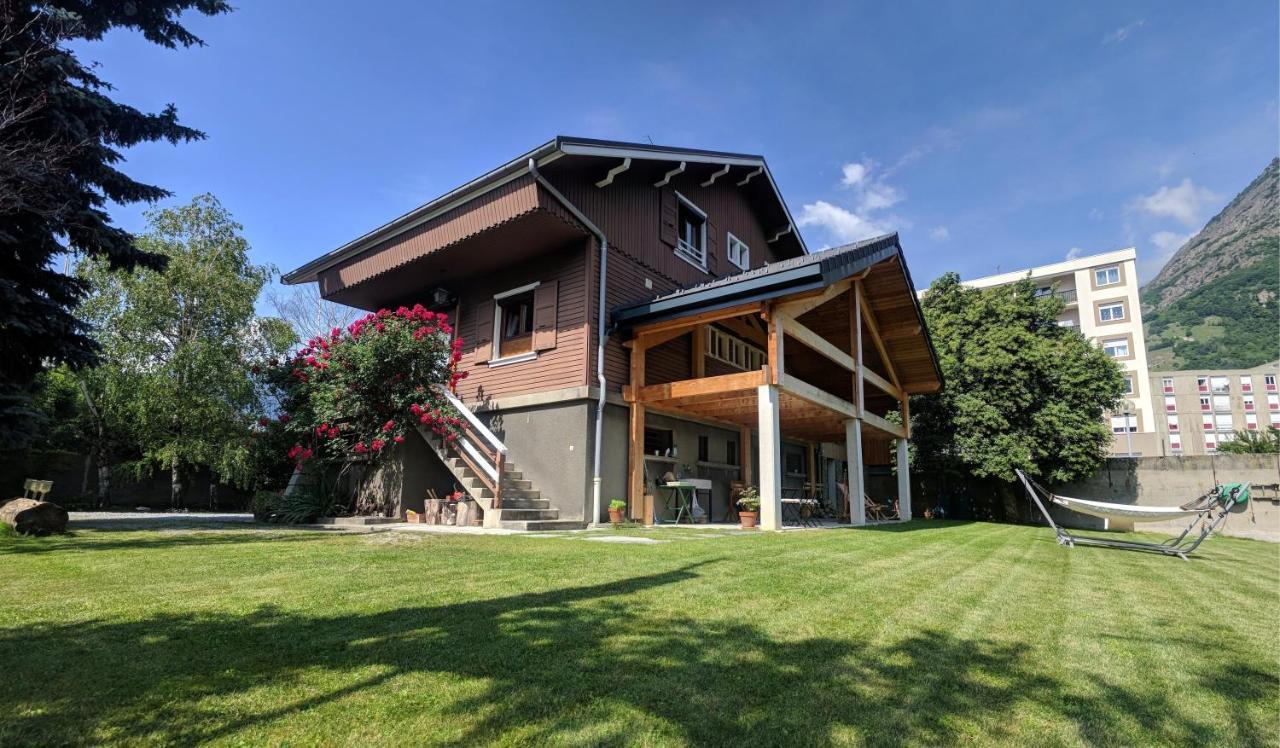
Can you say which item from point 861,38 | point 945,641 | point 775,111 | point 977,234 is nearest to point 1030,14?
point 861,38

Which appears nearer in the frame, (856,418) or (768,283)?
(768,283)

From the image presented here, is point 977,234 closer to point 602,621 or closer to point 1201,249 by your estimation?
point 602,621

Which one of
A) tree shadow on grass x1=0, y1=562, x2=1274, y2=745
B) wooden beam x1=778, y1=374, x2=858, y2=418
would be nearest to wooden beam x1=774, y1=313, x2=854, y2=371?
wooden beam x1=778, y1=374, x2=858, y2=418

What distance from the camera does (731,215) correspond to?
52.4 ft

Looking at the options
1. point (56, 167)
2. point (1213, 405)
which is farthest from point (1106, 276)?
point (56, 167)

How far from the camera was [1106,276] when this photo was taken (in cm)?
5106

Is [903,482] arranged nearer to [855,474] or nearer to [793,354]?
[793,354]

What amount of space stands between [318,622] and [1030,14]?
16.1 metres

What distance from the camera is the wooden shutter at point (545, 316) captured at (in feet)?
37.4

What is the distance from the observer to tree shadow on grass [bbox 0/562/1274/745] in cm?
183

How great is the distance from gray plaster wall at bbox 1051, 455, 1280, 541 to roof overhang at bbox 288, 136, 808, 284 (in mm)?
17199

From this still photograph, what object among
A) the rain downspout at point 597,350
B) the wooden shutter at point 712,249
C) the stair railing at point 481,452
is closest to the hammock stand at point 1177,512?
the rain downspout at point 597,350

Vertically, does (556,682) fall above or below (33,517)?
below

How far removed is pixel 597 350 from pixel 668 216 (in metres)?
4.24
